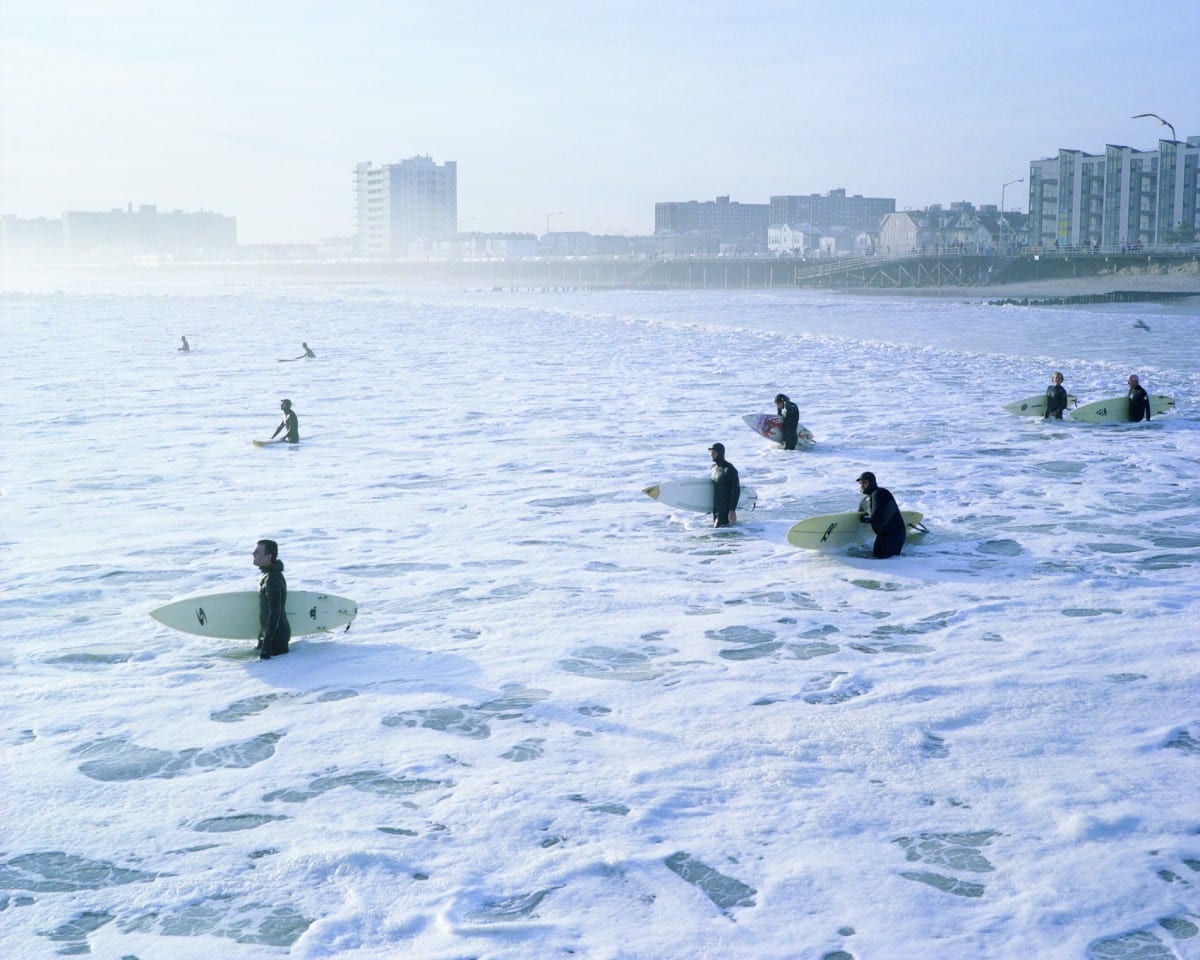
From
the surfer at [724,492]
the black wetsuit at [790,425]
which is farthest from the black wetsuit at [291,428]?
the surfer at [724,492]

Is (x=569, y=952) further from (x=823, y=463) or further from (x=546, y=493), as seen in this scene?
(x=823, y=463)

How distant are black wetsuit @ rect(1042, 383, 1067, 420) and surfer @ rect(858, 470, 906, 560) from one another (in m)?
11.2

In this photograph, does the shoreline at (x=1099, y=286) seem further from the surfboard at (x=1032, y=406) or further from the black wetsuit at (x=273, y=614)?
the black wetsuit at (x=273, y=614)

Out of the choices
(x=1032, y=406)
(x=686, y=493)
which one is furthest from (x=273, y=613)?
(x=1032, y=406)

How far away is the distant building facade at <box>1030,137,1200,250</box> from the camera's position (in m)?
118

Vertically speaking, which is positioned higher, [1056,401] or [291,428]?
[1056,401]

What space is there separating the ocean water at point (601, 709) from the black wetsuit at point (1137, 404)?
153 centimetres

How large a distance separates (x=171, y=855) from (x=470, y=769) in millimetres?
1916

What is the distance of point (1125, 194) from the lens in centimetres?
12238

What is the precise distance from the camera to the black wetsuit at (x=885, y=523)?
43.3 feet

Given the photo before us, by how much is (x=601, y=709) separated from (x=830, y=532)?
5.02 metres

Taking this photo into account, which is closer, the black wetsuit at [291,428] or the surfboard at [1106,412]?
the black wetsuit at [291,428]

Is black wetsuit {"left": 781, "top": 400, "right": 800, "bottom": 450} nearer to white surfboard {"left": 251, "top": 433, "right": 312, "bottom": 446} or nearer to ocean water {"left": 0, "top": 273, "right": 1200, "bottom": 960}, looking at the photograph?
ocean water {"left": 0, "top": 273, "right": 1200, "bottom": 960}

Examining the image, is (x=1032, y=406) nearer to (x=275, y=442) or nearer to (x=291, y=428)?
(x=291, y=428)
